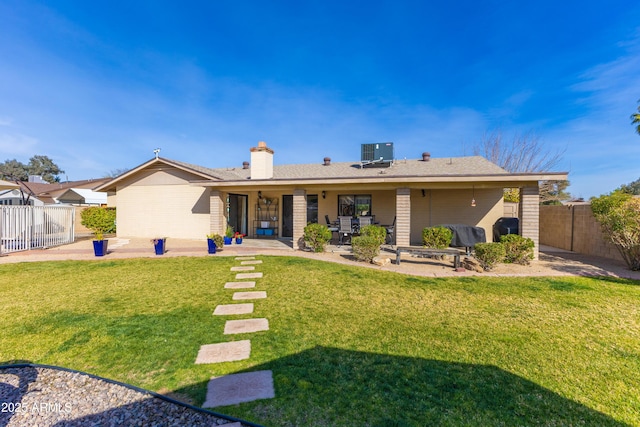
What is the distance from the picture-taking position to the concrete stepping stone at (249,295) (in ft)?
17.1

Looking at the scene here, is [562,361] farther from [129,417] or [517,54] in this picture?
[517,54]

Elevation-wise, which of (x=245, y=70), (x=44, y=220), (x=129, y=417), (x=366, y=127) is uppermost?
(x=245, y=70)

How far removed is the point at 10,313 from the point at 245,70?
584 inches

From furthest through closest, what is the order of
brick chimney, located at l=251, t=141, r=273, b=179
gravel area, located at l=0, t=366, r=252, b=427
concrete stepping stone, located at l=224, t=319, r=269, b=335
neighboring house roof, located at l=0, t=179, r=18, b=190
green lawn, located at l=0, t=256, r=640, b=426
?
brick chimney, located at l=251, t=141, r=273, b=179
neighboring house roof, located at l=0, t=179, r=18, b=190
concrete stepping stone, located at l=224, t=319, r=269, b=335
green lawn, located at l=0, t=256, r=640, b=426
gravel area, located at l=0, t=366, r=252, b=427

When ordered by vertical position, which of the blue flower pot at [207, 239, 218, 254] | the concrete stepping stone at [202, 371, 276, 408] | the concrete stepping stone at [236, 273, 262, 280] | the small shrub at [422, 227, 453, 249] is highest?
the small shrub at [422, 227, 453, 249]

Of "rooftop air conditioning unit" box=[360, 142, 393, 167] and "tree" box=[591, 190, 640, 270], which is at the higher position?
"rooftop air conditioning unit" box=[360, 142, 393, 167]

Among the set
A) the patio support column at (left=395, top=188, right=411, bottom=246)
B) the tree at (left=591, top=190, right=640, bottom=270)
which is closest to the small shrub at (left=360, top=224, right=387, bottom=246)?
the patio support column at (left=395, top=188, right=411, bottom=246)

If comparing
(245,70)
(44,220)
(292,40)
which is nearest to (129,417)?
(44,220)

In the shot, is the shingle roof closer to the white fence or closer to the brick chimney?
the brick chimney

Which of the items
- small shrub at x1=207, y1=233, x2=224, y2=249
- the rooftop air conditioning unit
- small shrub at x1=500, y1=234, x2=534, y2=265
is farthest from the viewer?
the rooftop air conditioning unit

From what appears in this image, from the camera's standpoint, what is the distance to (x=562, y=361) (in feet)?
9.98

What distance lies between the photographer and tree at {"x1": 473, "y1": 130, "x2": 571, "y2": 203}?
23.3 meters

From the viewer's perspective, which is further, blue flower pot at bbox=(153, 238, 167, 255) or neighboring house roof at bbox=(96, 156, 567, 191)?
neighboring house roof at bbox=(96, 156, 567, 191)

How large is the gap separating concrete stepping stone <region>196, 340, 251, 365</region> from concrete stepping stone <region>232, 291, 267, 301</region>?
5.76 feet
